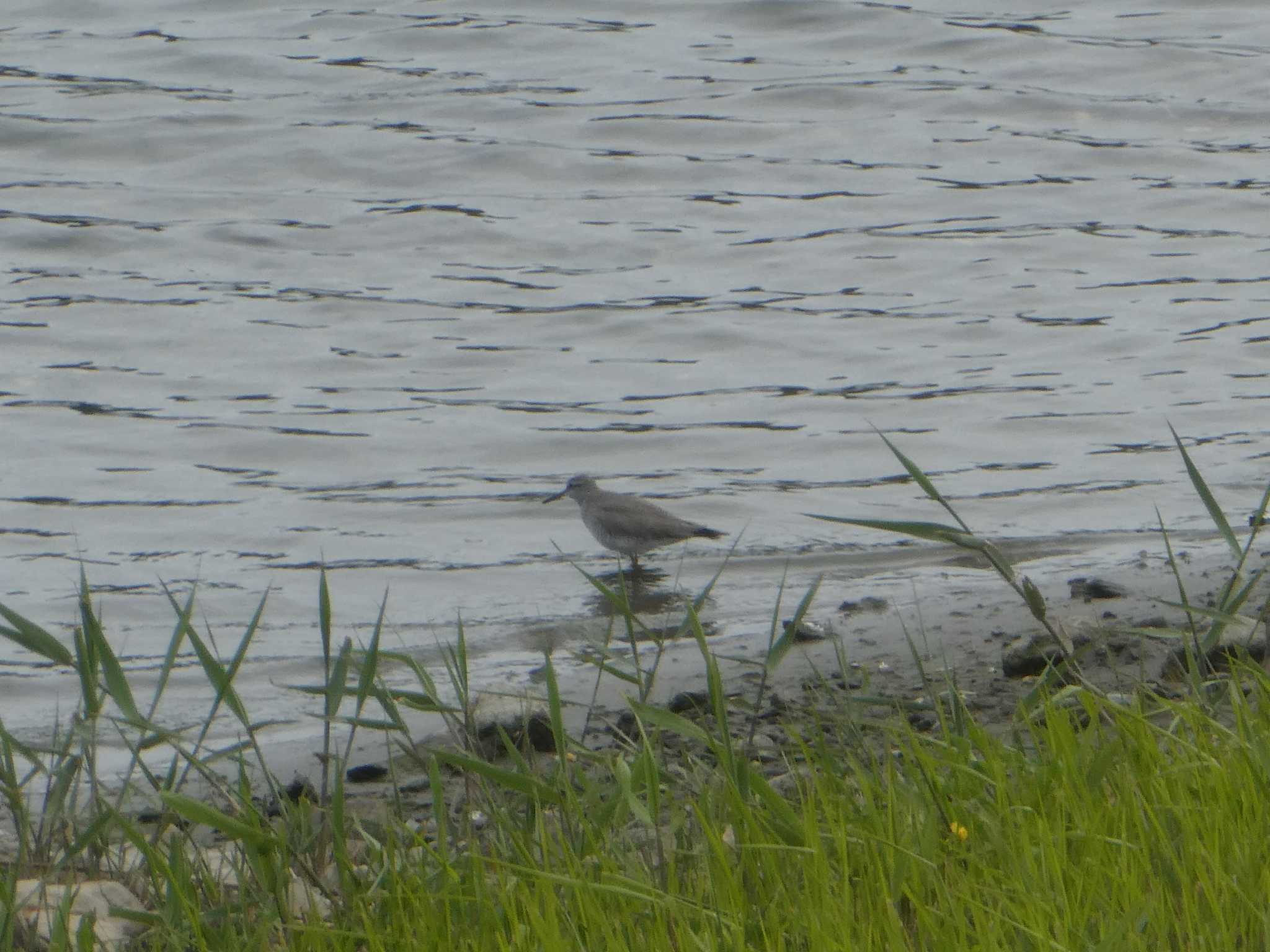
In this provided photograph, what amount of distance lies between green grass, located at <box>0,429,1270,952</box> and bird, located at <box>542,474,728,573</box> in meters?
4.07

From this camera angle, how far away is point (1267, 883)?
8.38 ft

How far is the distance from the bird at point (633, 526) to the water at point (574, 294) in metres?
0.23

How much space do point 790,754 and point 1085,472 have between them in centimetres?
455

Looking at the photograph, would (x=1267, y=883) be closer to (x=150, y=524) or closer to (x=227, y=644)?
(x=227, y=644)

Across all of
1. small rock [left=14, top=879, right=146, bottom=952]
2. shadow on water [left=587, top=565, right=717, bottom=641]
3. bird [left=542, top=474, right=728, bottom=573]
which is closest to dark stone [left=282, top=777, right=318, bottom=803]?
small rock [left=14, top=879, right=146, bottom=952]

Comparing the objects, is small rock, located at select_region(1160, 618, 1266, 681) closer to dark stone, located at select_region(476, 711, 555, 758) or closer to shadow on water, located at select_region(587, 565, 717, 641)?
dark stone, located at select_region(476, 711, 555, 758)

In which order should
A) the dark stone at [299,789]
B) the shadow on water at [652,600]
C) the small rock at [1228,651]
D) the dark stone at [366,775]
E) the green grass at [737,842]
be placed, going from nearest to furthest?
the green grass at [737,842], the dark stone at [299,789], the small rock at [1228,651], the dark stone at [366,775], the shadow on water at [652,600]

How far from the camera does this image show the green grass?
2.63 m

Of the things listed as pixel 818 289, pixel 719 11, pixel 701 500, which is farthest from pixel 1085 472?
pixel 719 11

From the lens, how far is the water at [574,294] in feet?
25.8

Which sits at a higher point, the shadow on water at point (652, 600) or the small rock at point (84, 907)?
the small rock at point (84, 907)

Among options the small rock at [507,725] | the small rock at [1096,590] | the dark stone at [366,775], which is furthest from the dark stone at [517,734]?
the small rock at [1096,590]

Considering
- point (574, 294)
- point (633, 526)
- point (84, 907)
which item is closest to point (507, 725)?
point (84, 907)

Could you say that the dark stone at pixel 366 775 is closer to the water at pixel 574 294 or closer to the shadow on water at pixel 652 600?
the water at pixel 574 294
